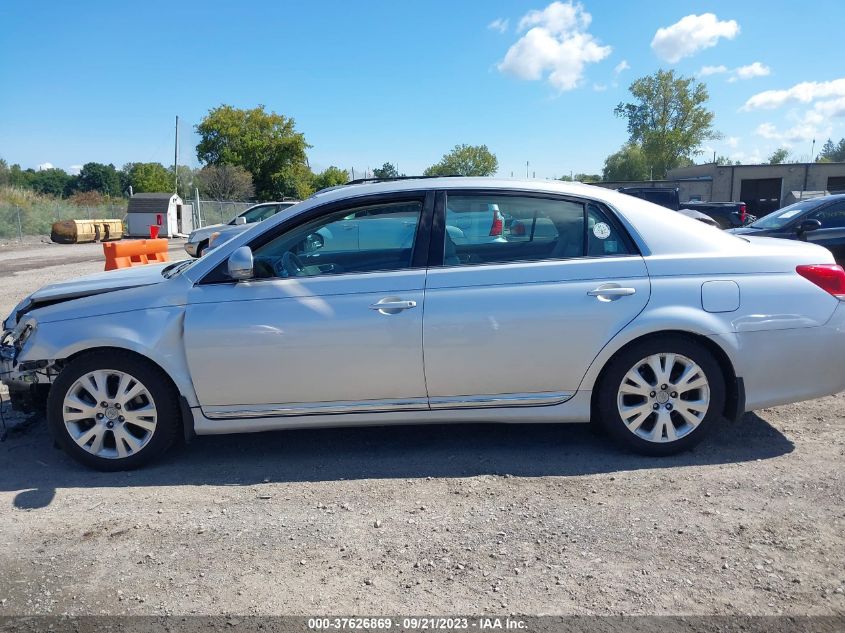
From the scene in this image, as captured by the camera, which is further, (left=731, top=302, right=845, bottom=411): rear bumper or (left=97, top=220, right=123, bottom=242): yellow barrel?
(left=97, top=220, right=123, bottom=242): yellow barrel

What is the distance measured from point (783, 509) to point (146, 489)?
3.52m

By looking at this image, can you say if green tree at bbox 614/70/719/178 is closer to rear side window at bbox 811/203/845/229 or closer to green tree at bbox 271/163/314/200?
green tree at bbox 271/163/314/200

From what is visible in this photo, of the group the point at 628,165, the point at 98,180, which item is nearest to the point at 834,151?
the point at 628,165

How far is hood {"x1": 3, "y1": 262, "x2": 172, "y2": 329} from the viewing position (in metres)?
4.39

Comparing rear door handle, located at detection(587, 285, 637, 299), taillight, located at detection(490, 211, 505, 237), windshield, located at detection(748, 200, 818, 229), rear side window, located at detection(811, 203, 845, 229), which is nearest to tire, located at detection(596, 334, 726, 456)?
rear door handle, located at detection(587, 285, 637, 299)

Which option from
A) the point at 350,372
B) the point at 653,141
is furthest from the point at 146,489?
the point at 653,141

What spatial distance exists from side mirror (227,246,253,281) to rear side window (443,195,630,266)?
118cm

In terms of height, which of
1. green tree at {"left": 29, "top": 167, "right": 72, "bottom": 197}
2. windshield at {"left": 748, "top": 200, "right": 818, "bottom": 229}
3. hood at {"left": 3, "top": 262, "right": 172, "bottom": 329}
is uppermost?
green tree at {"left": 29, "top": 167, "right": 72, "bottom": 197}

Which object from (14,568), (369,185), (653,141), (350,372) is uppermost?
(653,141)

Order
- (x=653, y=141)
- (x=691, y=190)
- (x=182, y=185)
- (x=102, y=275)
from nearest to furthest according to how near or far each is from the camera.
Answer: (x=102, y=275) < (x=691, y=190) < (x=182, y=185) < (x=653, y=141)

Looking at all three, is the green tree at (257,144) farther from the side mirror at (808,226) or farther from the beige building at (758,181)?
the side mirror at (808,226)

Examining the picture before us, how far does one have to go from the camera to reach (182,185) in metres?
67.8

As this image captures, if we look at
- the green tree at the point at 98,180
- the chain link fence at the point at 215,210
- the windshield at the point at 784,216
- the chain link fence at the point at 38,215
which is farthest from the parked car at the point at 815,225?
the green tree at the point at 98,180

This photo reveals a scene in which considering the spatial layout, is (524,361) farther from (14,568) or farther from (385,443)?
(14,568)
